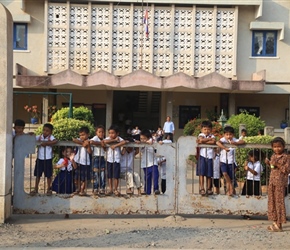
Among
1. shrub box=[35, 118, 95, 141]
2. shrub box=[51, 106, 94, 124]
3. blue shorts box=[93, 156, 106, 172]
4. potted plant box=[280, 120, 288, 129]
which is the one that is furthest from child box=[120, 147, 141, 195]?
potted plant box=[280, 120, 288, 129]

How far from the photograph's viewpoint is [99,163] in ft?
24.5

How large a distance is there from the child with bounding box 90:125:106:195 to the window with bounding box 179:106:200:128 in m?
17.6

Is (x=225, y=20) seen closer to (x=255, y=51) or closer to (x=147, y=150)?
(x=255, y=51)

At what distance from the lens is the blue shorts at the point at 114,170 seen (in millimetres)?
7555

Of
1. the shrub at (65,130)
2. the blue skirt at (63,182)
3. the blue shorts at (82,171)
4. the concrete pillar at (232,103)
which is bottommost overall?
the blue skirt at (63,182)

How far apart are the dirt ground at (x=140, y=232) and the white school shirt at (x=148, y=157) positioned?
2.95 feet

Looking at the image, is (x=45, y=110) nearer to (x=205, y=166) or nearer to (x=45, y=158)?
(x=45, y=158)

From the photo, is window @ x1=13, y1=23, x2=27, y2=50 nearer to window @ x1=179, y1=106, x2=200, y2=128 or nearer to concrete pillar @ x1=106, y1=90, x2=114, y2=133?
concrete pillar @ x1=106, y1=90, x2=114, y2=133

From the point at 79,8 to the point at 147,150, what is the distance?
53.5ft

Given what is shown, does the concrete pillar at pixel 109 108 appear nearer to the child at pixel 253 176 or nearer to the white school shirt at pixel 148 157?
the white school shirt at pixel 148 157

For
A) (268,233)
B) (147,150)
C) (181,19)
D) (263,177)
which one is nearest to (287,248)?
(268,233)

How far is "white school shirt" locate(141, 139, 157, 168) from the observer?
297 inches

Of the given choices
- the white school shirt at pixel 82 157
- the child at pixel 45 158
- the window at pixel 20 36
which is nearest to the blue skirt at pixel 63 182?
the child at pixel 45 158

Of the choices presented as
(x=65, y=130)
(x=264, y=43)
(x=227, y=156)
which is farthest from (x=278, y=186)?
(x=264, y=43)
